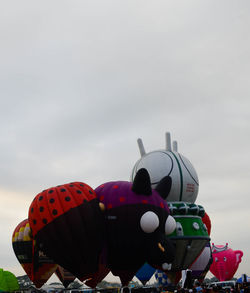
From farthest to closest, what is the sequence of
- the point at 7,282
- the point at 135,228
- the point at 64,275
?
the point at 7,282, the point at 64,275, the point at 135,228

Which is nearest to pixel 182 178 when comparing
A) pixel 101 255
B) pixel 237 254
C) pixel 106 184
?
pixel 106 184

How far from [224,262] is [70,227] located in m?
19.7

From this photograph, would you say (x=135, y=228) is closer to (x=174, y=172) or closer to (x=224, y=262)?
(x=174, y=172)

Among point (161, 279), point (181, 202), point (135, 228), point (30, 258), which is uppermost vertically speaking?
point (181, 202)

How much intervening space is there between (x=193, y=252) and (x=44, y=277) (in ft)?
25.5

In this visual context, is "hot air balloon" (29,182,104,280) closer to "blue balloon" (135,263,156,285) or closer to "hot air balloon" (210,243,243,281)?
"blue balloon" (135,263,156,285)

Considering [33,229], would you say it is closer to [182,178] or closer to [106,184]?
[106,184]

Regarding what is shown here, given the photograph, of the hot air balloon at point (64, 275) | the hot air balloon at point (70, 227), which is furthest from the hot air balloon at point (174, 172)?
the hot air balloon at point (64, 275)

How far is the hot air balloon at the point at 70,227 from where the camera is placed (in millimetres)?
14797

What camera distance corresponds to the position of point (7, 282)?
1020 inches

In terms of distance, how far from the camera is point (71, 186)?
15664 mm

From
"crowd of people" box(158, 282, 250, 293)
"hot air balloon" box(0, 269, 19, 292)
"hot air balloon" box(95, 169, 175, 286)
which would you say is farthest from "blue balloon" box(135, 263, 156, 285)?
"crowd of people" box(158, 282, 250, 293)

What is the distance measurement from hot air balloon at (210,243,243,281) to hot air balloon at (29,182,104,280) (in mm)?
18128

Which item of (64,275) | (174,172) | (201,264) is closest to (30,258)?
(64,275)
